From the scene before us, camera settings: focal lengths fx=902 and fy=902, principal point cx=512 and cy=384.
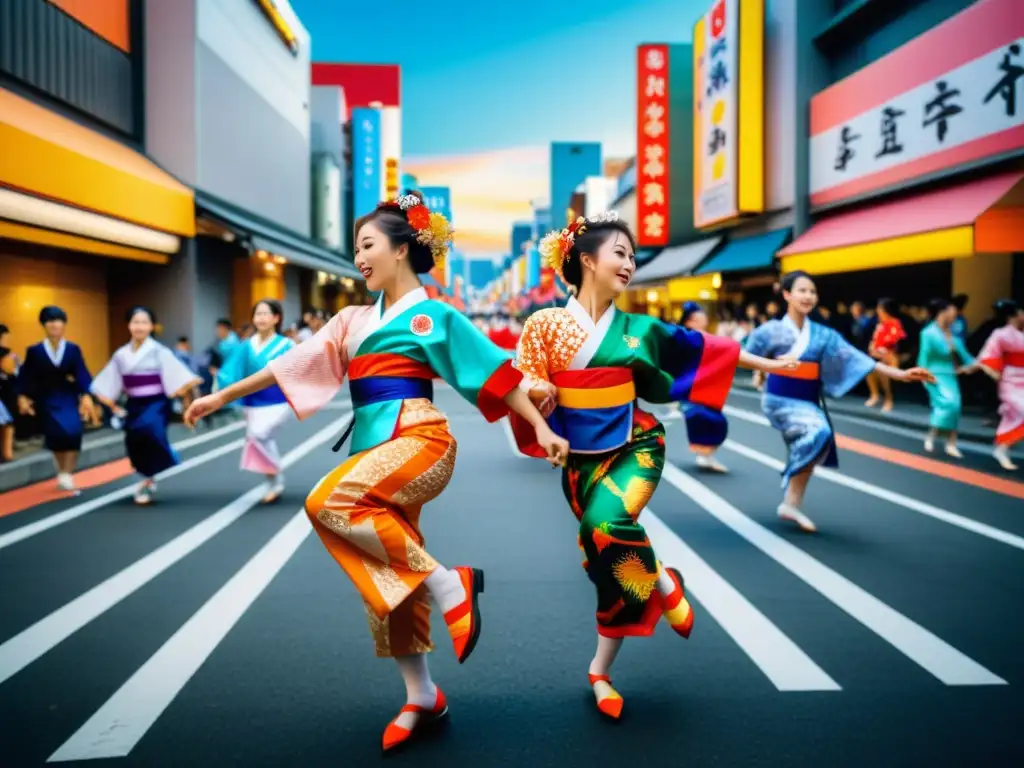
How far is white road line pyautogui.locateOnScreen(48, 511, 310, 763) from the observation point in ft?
9.87

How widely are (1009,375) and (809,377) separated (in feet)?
13.6

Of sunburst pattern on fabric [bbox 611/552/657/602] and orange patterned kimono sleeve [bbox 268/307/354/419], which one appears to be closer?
sunburst pattern on fabric [bbox 611/552/657/602]

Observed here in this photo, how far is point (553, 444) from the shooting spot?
312 centimetres

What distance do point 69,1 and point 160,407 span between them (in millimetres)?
8889

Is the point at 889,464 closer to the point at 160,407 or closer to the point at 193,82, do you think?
the point at 160,407

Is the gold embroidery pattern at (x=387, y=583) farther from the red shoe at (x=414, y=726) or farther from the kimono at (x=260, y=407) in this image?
the kimono at (x=260, y=407)

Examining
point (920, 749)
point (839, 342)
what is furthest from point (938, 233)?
point (920, 749)

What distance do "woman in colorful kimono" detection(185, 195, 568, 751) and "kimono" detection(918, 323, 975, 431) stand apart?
8.24m

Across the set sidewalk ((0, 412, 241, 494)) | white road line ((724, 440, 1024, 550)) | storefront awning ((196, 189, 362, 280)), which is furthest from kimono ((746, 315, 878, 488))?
storefront awning ((196, 189, 362, 280))

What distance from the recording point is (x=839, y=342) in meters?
6.32

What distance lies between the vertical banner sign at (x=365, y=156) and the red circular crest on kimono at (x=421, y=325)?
3593 centimetres

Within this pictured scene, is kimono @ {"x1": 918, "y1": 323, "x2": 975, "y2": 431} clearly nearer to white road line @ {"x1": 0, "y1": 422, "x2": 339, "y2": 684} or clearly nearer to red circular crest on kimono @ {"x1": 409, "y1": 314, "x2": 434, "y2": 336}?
white road line @ {"x1": 0, "y1": 422, "x2": 339, "y2": 684}

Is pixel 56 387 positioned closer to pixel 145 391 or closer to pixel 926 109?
pixel 145 391

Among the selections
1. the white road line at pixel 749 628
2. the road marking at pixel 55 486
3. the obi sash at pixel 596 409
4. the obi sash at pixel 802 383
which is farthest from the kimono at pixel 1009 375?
the road marking at pixel 55 486
